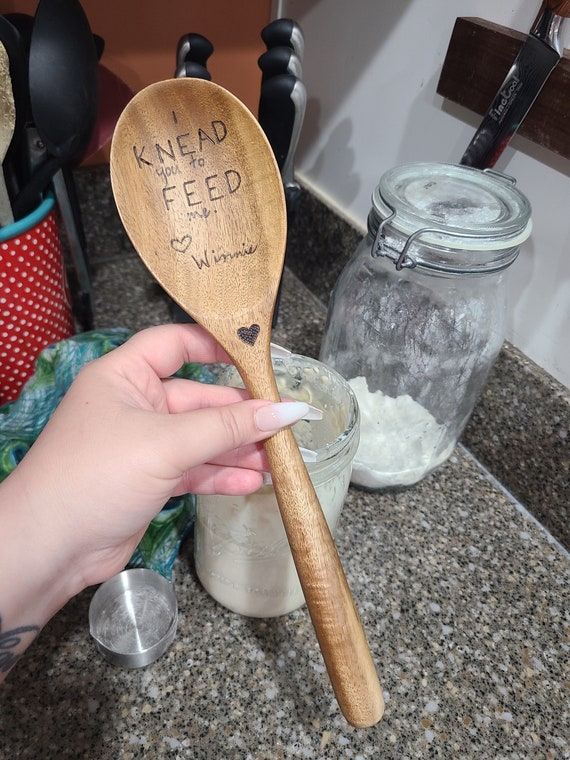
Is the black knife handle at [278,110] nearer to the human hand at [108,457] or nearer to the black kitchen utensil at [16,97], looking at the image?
the black kitchen utensil at [16,97]

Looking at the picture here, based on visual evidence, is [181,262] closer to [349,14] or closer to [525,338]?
[525,338]

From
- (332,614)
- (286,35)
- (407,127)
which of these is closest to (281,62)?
(286,35)

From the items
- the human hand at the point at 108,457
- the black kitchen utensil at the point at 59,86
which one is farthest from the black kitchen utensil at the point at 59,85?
the human hand at the point at 108,457

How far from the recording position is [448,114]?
53 centimetres

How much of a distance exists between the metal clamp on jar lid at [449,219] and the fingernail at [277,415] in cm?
16

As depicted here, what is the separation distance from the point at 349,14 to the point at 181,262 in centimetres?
44

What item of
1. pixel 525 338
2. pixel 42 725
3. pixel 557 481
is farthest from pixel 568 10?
pixel 42 725

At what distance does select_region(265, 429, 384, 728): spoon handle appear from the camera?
29cm

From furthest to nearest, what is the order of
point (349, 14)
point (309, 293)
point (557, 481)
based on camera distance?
point (309, 293)
point (349, 14)
point (557, 481)

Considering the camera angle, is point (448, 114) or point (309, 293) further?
point (309, 293)

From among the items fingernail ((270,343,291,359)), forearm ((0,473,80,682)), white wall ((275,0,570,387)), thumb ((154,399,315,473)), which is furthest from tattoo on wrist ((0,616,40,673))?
white wall ((275,0,570,387))

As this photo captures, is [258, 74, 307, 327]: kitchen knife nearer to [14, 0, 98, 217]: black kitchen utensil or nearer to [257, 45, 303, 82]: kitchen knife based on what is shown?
[257, 45, 303, 82]: kitchen knife

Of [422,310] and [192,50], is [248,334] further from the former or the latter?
[192,50]

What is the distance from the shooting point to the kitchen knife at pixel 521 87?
1.31 feet
